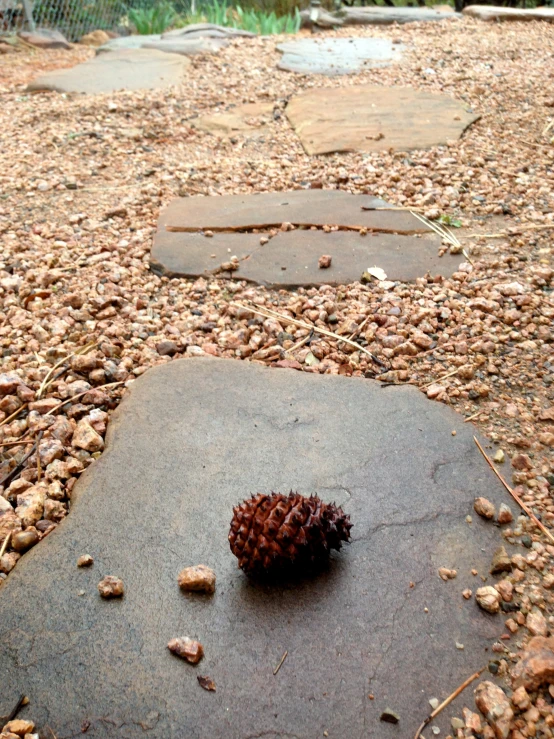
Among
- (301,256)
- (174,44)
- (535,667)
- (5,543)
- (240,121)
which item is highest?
(174,44)

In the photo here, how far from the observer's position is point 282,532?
1364 mm

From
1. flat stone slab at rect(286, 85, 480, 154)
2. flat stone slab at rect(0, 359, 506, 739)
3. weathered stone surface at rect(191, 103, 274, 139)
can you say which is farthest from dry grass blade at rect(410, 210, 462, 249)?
weathered stone surface at rect(191, 103, 274, 139)

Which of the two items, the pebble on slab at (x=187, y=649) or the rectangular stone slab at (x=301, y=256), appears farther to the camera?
the rectangular stone slab at (x=301, y=256)

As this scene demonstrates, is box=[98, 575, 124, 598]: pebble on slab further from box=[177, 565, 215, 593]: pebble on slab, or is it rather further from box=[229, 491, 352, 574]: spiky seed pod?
box=[229, 491, 352, 574]: spiky seed pod

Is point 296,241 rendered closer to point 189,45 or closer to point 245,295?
point 245,295

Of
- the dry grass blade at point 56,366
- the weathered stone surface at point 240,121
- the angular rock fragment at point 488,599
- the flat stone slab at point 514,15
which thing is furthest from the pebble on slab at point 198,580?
the flat stone slab at point 514,15

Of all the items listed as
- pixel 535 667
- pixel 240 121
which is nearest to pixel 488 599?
pixel 535 667

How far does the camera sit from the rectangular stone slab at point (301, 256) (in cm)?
Answer: 255

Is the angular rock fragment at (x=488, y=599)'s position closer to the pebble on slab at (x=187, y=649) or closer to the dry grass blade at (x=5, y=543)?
the pebble on slab at (x=187, y=649)

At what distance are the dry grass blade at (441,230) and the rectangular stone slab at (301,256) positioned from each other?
0.04 meters

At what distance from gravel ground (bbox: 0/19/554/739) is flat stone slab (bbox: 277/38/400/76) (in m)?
1.08

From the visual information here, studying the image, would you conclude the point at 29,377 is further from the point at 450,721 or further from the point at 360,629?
the point at 450,721

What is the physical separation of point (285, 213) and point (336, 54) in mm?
3475

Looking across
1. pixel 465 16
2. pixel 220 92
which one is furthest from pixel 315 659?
pixel 465 16
